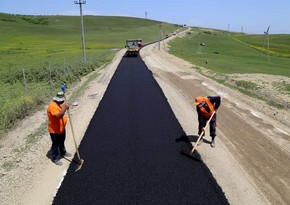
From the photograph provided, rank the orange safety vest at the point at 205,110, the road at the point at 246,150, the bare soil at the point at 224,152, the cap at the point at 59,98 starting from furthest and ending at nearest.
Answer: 1. the orange safety vest at the point at 205,110
2. the cap at the point at 59,98
3. the road at the point at 246,150
4. the bare soil at the point at 224,152

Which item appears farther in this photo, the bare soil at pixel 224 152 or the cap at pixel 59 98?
the cap at pixel 59 98

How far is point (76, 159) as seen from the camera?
8.81 metres

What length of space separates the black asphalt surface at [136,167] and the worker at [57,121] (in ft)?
2.06

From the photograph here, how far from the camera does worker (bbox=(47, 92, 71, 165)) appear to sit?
8094mm

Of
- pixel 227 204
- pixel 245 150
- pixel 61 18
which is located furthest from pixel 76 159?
pixel 61 18

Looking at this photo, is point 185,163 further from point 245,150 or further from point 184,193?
point 245,150

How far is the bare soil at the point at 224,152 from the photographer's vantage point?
24.0 ft

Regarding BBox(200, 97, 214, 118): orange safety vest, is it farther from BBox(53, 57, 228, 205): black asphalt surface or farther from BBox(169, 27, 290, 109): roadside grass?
BBox(169, 27, 290, 109): roadside grass

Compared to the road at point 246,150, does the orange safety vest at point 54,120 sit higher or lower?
higher

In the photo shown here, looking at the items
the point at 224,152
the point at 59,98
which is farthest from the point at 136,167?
the point at 224,152

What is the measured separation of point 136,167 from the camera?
8.30m

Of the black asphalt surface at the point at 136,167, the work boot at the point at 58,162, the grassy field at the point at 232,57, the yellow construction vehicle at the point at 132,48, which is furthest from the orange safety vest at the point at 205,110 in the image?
the yellow construction vehicle at the point at 132,48

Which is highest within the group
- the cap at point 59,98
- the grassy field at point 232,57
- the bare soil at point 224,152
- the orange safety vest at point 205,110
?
the cap at point 59,98

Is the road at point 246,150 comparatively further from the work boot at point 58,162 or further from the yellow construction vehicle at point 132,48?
the yellow construction vehicle at point 132,48
